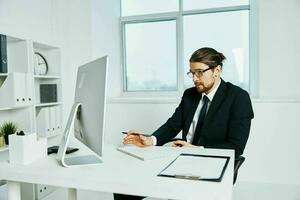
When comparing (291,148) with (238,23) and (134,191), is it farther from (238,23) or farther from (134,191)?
(134,191)

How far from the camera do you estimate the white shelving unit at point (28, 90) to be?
2.18 metres

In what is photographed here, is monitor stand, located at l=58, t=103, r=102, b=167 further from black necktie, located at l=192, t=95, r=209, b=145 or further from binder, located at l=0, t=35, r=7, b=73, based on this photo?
binder, located at l=0, t=35, r=7, b=73

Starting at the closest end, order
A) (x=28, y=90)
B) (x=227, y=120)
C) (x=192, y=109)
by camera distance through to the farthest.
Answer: (x=227, y=120) < (x=192, y=109) < (x=28, y=90)

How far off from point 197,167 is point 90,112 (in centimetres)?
47

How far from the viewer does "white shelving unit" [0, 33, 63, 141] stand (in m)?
2.18

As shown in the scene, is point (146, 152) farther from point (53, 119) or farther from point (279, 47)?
point (279, 47)

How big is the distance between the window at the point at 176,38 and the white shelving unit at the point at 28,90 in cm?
90

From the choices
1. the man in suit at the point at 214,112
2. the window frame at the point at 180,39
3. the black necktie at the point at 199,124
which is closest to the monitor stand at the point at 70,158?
the man in suit at the point at 214,112

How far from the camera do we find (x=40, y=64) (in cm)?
270

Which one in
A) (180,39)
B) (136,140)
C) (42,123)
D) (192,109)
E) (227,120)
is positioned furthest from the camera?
(180,39)

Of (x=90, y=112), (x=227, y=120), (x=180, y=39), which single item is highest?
(x=180, y=39)

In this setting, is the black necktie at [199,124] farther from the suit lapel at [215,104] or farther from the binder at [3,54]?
the binder at [3,54]

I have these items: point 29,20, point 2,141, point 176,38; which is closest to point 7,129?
point 2,141

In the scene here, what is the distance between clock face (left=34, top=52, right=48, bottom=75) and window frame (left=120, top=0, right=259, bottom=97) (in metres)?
0.93
